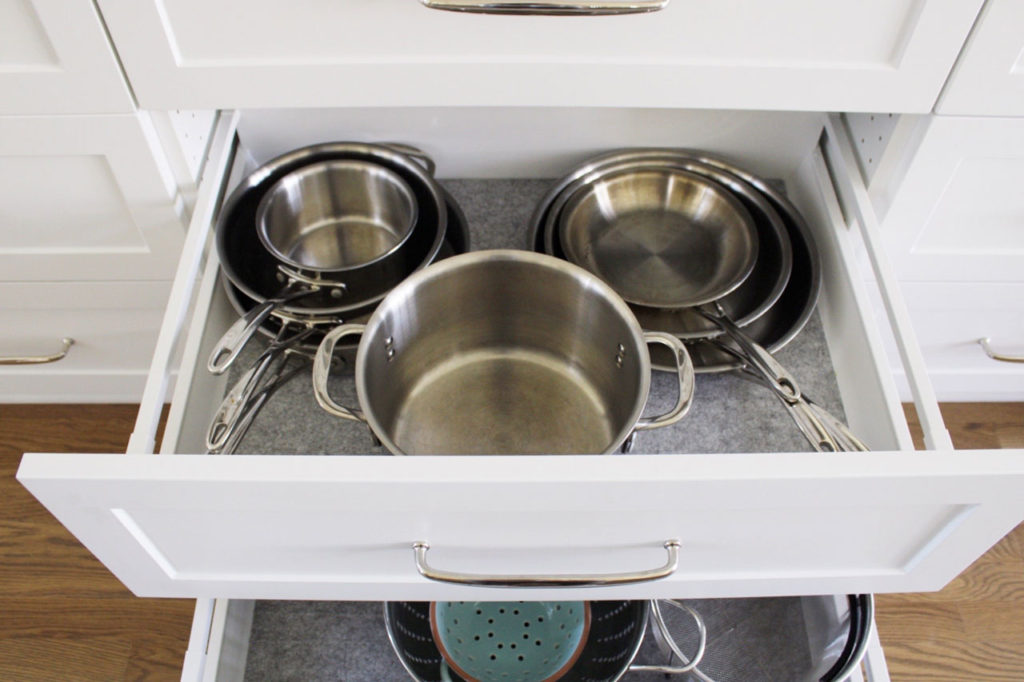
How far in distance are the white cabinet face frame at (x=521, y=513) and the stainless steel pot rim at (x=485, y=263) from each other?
7cm

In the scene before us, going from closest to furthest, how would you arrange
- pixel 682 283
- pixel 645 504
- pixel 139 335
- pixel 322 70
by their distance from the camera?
1. pixel 645 504
2. pixel 322 70
3. pixel 682 283
4. pixel 139 335

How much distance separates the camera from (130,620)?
114cm

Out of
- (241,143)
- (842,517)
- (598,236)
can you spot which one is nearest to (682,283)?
(598,236)

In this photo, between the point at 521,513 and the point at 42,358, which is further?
the point at 42,358

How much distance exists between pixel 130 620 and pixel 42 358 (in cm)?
37

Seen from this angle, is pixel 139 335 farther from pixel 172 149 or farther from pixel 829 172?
pixel 829 172

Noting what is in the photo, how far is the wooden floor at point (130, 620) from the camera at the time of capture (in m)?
1.10

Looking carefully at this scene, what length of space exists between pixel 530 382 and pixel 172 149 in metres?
0.40

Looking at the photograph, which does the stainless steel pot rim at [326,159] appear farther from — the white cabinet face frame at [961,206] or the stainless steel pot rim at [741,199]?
the white cabinet face frame at [961,206]

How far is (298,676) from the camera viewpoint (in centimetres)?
80

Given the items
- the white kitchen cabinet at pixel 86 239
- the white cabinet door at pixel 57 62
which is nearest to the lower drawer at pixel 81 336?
the white kitchen cabinet at pixel 86 239

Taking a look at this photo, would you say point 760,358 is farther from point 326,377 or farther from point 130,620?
point 130,620

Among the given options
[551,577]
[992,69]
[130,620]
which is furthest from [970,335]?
[130,620]

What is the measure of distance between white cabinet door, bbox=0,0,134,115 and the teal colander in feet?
1.83
